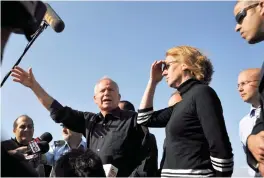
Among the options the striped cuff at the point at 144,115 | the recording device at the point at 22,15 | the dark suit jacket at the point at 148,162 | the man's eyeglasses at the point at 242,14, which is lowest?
the dark suit jacket at the point at 148,162

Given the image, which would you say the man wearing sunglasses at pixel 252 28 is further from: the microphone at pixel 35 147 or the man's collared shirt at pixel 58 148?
the man's collared shirt at pixel 58 148

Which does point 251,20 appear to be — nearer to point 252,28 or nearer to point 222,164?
point 252,28

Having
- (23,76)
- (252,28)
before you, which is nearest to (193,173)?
(252,28)

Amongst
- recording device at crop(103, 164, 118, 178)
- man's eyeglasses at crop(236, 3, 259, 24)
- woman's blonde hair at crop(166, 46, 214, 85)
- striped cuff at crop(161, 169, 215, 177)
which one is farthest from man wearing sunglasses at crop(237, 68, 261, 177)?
man's eyeglasses at crop(236, 3, 259, 24)

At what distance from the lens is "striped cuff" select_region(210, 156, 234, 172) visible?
7.99 ft

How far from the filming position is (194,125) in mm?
2695

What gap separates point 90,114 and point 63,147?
7.12 feet

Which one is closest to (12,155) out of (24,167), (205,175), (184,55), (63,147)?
(24,167)

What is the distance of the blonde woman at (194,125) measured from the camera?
2502 mm

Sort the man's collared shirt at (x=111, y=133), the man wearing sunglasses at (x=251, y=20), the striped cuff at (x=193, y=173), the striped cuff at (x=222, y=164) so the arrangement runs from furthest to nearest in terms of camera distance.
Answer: the man's collared shirt at (x=111, y=133), the striped cuff at (x=193, y=173), the striped cuff at (x=222, y=164), the man wearing sunglasses at (x=251, y=20)

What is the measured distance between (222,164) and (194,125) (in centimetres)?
38

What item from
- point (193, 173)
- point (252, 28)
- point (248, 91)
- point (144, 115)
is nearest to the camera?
point (252, 28)

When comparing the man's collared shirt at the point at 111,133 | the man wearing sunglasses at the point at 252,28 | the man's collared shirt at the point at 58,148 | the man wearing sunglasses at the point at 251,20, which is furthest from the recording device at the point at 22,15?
the man's collared shirt at the point at 58,148

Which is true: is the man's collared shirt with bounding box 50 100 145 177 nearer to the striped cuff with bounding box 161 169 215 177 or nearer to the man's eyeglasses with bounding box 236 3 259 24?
the striped cuff with bounding box 161 169 215 177
